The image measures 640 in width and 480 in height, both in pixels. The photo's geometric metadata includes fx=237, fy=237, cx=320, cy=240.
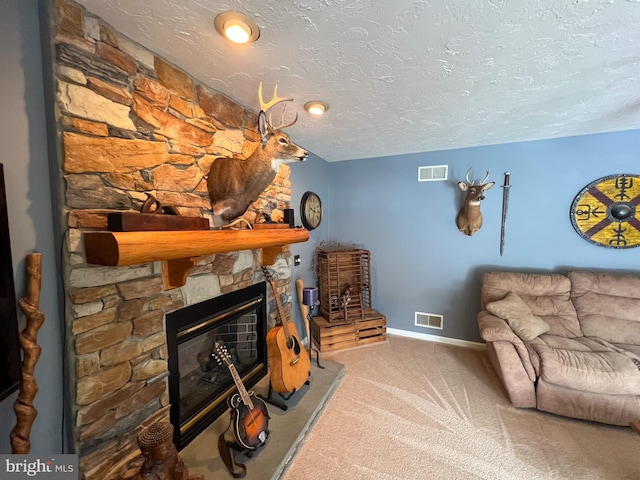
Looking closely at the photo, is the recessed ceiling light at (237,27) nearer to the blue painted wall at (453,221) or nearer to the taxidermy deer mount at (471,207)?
the blue painted wall at (453,221)

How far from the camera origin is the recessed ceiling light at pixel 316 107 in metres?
1.72

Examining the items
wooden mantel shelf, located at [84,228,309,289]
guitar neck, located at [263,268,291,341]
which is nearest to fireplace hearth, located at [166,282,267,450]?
guitar neck, located at [263,268,291,341]

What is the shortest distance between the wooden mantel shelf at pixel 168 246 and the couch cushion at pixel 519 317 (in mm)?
2269

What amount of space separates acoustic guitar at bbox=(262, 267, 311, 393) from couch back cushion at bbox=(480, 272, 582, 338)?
207 cm

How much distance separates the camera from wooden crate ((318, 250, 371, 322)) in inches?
116

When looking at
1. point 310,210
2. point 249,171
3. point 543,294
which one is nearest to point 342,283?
point 310,210

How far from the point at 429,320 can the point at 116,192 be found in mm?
3369

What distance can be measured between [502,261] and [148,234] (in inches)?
135

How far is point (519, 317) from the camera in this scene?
2188 millimetres

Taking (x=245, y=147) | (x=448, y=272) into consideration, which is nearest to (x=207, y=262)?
(x=245, y=147)

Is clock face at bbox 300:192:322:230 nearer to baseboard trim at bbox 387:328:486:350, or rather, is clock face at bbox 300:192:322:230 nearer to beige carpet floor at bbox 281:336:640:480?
beige carpet floor at bbox 281:336:640:480

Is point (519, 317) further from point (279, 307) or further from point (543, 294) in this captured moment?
point (279, 307)

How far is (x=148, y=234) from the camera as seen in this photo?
3.06ft

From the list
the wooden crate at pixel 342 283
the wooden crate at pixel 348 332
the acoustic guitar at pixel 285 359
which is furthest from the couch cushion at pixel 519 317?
the acoustic guitar at pixel 285 359
